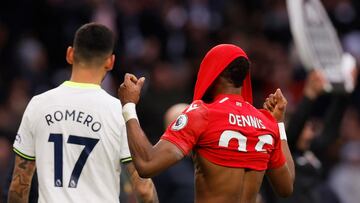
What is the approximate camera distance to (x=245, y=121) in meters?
6.23

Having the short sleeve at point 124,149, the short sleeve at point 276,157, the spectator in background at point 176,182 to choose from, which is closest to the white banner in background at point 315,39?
the spectator in background at point 176,182

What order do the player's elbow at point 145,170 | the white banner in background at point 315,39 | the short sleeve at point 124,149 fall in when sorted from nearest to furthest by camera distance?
the player's elbow at point 145,170, the short sleeve at point 124,149, the white banner in background at point 315,39

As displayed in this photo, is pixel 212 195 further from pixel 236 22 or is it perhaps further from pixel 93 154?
pixel 236 22

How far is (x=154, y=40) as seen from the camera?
1549cm

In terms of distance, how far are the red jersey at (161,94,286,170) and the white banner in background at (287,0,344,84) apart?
110 inches

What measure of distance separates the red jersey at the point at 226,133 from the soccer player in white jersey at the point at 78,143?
0.45 meters

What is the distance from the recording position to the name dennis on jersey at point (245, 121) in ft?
20.3

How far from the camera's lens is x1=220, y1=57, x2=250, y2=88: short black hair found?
6.27m

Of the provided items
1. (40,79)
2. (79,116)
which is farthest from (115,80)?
(79,116)

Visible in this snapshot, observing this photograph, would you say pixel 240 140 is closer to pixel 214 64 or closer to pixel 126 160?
pixel 214 64

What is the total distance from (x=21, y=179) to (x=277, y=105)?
5.43ft

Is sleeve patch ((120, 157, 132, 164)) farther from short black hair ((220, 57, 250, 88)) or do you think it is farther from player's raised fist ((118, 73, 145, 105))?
short black hair ((220, 57, 250, 88))

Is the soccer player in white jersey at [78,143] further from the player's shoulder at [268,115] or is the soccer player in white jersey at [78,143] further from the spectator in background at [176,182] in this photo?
the spectator in background at [176,182]

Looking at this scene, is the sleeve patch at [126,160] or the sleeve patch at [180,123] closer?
the sleeve patch at [180,123]
